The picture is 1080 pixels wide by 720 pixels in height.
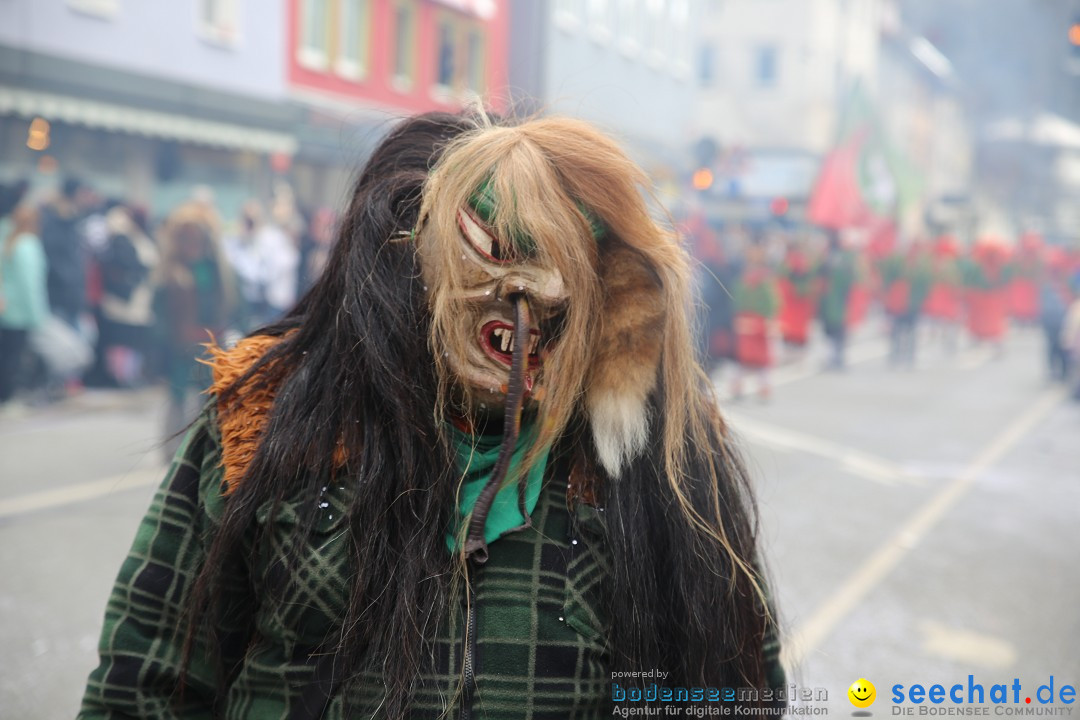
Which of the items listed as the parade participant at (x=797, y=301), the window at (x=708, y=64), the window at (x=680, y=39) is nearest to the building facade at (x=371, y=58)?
the window at (x=680, y=39)

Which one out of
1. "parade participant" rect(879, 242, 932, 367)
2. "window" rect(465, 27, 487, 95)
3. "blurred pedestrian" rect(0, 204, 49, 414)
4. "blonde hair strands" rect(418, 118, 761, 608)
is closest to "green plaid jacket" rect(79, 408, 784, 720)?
"blonde hair strands" rect(418, 118, 761, 608)

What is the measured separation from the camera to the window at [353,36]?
1487 cm

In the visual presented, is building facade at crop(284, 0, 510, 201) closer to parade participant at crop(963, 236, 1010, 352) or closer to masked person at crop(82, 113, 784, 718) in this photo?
parade participant at crop(963, 236, 1010, 352)

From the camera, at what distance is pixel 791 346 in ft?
48.3

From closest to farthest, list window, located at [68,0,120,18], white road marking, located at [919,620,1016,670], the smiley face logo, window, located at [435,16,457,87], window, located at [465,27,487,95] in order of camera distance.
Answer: the smiley face logo
white road marking, located at [919,620,1016,670]
window, located at [68,0,120,18]
window, located at [465,27,487,95]
window, located at [435,16,457,87]

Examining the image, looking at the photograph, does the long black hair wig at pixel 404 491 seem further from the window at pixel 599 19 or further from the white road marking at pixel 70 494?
the window at pixel 599 19

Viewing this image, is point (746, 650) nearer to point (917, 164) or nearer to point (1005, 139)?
point (1005, 139)

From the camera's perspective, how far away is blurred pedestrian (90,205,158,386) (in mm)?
8547

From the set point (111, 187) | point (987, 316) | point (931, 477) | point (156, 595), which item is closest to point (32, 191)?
→ point (111, 187)

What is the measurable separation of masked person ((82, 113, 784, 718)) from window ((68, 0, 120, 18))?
10.8 m

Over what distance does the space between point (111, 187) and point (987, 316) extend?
14483 mm

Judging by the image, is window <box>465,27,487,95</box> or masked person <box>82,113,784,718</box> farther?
window <box>465,27,487,95</box>

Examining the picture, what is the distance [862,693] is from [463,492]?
269 cm

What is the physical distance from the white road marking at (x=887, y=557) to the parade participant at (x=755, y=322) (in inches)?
101
